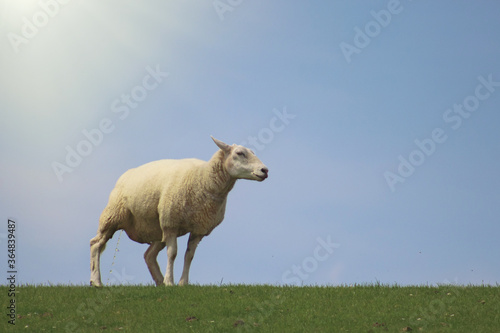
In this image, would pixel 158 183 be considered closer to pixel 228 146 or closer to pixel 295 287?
pixel 228 146

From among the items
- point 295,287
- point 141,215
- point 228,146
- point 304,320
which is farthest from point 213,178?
point 304,320

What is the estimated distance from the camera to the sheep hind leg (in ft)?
53.3

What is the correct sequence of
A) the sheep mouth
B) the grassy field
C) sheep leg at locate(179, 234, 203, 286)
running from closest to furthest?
the grassy field, the sheep mouth, sheep leg at locate(179, 234, 203, 286)

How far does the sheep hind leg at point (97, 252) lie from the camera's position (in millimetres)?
16250

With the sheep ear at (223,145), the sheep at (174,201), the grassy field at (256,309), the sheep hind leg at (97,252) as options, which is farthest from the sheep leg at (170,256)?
the sheep ear at (223,145)

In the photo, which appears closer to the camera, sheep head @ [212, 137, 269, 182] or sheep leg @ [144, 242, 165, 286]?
sheep head @ [212, 137, 269, 182]

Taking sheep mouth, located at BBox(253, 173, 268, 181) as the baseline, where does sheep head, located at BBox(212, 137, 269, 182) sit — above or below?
above

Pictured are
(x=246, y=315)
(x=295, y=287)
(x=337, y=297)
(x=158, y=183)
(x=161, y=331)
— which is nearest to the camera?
(x=161, y=331)

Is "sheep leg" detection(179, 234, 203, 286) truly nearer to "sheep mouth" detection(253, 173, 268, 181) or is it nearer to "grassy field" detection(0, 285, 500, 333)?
"grassy field" detection(0, 285, 500, 333)

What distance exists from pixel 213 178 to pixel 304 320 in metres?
4.65

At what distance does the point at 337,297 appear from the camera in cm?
1388

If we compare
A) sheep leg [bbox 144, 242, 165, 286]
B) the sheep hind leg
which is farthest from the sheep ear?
the sheep hind leg

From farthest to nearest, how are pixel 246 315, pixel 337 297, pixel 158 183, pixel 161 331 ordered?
pixel 158 183 → pixel 337 297 → pixel 246 315 → pixel 161 331

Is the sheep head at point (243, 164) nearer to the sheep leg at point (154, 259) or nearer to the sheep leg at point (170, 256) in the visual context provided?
the sheep leg at point (170, 256)
